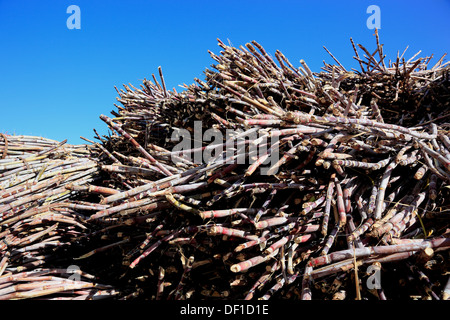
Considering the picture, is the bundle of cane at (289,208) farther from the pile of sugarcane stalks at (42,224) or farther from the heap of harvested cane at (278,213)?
the pile of sugarcane stalks at (42,224)

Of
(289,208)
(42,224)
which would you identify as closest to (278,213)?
(289,208)

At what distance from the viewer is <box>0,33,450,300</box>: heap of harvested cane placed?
1518 mm

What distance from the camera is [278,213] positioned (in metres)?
1.75

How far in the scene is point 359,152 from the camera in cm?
186

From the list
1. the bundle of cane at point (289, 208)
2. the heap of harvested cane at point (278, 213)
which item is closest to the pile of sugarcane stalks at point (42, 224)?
the heap of harvested cane at point (278, 213)

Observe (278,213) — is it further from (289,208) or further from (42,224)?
(42,224)

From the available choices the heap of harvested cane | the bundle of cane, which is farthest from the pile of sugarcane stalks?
the bundle of cane

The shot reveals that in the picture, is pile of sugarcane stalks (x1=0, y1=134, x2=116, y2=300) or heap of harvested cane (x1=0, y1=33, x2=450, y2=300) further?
pile of sugarcane stalks (x1=0, y1=134, x2=116, y2=300)

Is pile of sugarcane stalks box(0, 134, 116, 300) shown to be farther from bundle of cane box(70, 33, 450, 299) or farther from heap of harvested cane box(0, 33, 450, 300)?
bundle of cane box(70, 33, 450, 299)

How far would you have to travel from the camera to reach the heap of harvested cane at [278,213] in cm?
152

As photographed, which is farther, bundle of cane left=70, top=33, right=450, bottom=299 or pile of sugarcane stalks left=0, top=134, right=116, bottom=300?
pile of sugarcane stalks left=0, top=134, right=116, bottom=300
